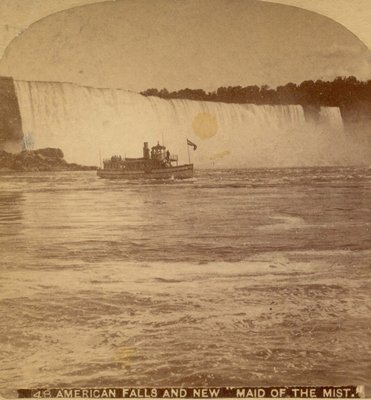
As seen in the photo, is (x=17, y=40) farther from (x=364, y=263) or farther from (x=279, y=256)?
(x=364, y=263)

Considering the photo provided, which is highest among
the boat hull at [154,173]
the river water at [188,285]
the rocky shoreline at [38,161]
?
the rocky shoreline at [38,161]

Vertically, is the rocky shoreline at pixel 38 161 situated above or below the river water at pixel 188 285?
above

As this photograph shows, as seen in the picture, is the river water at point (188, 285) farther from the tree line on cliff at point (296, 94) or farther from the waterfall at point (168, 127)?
the tree line on cliff at point (296, 94)

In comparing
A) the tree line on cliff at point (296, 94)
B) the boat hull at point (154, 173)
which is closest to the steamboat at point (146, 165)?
the boat hull at point (154, 173)

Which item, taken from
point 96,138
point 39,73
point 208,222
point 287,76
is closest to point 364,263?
point 208,222

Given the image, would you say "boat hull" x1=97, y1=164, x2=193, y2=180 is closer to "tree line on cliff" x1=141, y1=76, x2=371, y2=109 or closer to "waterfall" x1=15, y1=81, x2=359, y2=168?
"waterfall" x1=15, y1=81, x2=359, y2=168

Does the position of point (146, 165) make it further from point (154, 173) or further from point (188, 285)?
point (188, 285)
